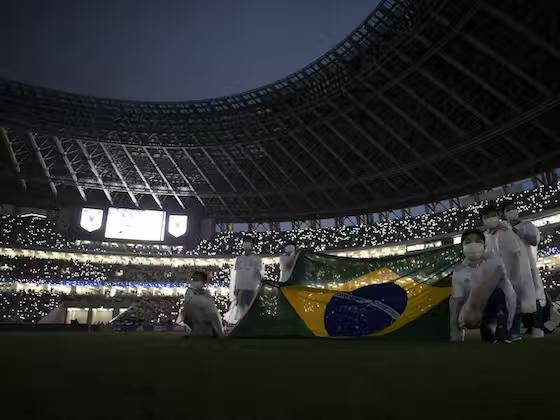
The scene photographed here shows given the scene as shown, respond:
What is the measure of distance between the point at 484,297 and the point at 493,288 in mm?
157

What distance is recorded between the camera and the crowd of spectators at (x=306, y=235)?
36.1 meters

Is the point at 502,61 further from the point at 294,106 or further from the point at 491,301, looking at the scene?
the point at 491,301

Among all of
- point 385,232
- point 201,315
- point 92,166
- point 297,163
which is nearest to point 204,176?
point 92,166

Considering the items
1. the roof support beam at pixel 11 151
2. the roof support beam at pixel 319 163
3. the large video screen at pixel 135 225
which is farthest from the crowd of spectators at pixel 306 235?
the roof support beam at pixel 319 163

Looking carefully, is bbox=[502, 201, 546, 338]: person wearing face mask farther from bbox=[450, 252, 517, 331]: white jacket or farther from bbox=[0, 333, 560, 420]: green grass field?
bbox=[0, 333, 560, 420]: green grass field

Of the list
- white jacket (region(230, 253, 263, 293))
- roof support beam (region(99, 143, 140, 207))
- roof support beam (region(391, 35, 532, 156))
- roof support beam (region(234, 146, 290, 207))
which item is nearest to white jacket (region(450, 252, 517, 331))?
white jacket (region(230, 253, 263, 293))

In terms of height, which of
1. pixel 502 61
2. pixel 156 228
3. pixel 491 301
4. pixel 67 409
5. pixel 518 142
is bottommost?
pixel 67 409

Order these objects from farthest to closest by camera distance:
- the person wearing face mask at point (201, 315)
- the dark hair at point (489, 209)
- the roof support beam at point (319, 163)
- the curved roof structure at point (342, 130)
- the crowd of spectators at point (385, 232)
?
the roof support beam at point (319, 163)
the crowd of spectators at point (385, 232)
the curved roof structure at point (342, 130)
the person wearing face mask at point (201, 315)
the dark hair at point (489, 209)

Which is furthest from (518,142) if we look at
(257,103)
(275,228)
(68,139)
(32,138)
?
(32,138)

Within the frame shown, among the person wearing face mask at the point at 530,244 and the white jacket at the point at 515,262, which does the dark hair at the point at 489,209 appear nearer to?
the white jacket at the point at 515,262

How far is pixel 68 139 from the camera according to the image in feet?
122

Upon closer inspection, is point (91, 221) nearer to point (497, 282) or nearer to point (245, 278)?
point (245, 278)

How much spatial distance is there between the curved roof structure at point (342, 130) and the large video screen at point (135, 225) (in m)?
2.57

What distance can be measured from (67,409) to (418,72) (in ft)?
89.2
